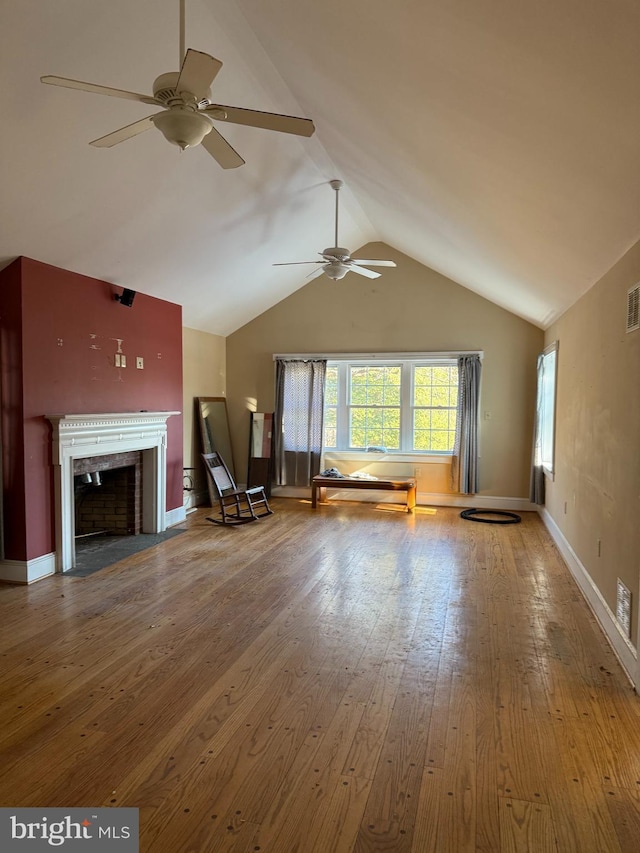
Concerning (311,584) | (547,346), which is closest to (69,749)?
(311,584)

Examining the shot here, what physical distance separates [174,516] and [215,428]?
162cm

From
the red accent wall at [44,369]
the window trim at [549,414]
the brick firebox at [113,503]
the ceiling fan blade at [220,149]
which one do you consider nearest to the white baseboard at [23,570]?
the red accent wall at [44,369]

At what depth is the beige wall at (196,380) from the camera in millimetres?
7043

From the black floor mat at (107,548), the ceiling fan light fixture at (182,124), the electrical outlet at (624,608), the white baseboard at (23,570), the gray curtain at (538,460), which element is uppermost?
the ceiling fan light fixture at (182,124)

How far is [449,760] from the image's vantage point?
7.26ft

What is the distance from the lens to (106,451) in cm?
506

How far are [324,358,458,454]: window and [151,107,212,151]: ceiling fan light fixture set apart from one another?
17.8ft

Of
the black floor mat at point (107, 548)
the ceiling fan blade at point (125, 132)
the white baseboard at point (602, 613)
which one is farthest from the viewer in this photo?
the black floor mat at point (107, 548)

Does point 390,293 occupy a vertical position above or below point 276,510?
above

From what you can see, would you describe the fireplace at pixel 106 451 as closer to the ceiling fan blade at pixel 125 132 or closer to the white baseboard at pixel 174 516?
the white baseboard at pixel 174 516

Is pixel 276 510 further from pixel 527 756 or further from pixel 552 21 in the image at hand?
pixel 552 21

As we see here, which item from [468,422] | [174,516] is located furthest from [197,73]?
[468,422]

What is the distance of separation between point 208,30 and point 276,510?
517 centimetres

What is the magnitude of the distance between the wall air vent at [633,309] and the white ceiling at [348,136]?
10.9 inches
